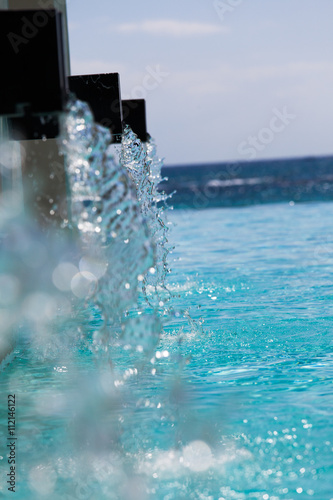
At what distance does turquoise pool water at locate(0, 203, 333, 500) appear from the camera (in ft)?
7.47

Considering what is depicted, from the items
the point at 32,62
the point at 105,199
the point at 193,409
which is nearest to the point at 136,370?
the point at 193,409

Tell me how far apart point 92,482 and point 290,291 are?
3492 mm

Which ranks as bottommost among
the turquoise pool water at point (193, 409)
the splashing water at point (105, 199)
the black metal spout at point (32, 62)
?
the turquoise pool water at point (193, 409)

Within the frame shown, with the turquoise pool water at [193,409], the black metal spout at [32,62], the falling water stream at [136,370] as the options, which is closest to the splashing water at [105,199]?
the falling water stream at [136,370]

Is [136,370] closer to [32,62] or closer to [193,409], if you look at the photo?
[193,409]

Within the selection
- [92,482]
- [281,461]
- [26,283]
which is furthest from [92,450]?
[26,283]

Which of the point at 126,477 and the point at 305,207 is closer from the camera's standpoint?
the point at 126,477

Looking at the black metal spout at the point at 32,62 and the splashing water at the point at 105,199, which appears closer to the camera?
the black metal spout at the point at 32,62

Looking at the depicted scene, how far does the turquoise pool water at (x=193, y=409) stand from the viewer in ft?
7.47

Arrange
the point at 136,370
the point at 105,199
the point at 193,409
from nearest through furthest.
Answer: the point at 193,409
the point at 105,199
the point at 136,370

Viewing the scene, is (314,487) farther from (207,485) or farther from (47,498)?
(47,498)

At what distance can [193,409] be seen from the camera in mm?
2900

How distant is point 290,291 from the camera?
218 inches

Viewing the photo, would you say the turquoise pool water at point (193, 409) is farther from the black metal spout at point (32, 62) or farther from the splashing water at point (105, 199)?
the black metal spout at point (32, 62)
